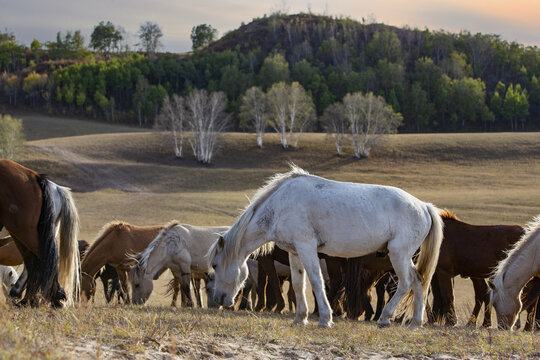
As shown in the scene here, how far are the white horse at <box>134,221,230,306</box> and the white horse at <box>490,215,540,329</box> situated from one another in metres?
5.59

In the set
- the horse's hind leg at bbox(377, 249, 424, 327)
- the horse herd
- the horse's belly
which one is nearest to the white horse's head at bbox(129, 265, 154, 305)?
the horse herd

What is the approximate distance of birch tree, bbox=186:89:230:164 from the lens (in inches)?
2616

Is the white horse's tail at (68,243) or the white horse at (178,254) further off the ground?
the white horse's tail at (68,243)

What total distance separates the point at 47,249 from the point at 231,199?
116 feet

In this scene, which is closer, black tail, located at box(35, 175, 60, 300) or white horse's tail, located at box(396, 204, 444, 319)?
black tail, located at box(35, 175, 60, 300)

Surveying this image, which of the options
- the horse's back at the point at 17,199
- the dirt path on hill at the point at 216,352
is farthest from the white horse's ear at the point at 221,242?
the dirt path on hill at the point at 216,352

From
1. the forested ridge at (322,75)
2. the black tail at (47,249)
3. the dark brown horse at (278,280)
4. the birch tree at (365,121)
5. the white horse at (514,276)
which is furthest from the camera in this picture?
the forested ridge at (322,75)

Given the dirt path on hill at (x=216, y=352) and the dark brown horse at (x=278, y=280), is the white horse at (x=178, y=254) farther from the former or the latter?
the dirt path on hill at (x=216, y=352)

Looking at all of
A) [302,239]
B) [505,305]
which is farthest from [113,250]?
[505,305]

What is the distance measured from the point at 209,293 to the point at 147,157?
55.8m

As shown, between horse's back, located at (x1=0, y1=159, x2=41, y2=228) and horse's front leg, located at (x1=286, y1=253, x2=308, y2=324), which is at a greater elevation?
horse's back, located at (x1=0, y1=159, x2=41, y2=228)

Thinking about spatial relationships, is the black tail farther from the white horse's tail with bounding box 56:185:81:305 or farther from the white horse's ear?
the white horse's ear

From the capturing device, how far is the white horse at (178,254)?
12.3 m

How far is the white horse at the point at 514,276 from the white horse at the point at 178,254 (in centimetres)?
559
